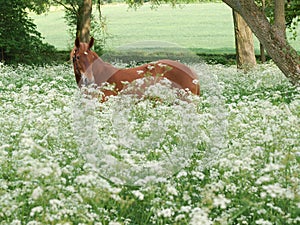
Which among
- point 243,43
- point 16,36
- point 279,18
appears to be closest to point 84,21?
point 16,36

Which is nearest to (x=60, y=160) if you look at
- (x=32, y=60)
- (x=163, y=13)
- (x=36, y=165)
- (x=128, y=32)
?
(x=36, y=165)

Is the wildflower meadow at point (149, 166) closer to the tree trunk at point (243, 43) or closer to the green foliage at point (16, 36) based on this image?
the tree trunk at point (243, 43)

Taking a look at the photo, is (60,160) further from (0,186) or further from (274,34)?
(274,34)

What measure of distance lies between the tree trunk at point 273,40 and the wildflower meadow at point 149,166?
3.95 meters

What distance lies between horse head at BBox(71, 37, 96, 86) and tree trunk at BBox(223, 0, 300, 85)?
384 centimetres

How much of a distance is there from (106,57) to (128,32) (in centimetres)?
2484

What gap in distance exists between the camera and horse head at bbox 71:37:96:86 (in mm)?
9883

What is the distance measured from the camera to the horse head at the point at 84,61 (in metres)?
9.88

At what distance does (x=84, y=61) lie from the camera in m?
9.91

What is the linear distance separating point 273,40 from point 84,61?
14.8 ft

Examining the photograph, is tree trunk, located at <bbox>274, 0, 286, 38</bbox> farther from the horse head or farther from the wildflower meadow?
the horse head

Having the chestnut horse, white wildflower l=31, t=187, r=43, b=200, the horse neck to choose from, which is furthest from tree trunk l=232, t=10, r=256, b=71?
white wildflower l=31, t=187, r=43, b=200

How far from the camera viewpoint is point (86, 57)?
391 inches

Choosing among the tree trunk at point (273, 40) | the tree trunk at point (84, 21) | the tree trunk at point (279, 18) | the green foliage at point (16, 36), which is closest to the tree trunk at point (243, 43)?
the tree trunk at point (279, 18)
